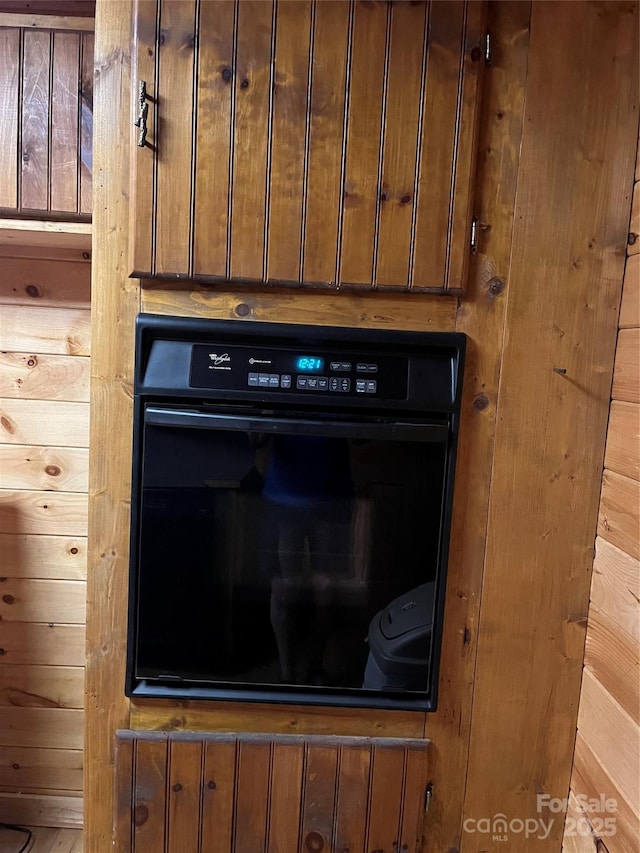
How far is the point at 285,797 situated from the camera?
0.99 meters

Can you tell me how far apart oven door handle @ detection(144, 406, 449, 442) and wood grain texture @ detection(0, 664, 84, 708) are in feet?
3.02

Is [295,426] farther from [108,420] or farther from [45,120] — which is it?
[45,120]

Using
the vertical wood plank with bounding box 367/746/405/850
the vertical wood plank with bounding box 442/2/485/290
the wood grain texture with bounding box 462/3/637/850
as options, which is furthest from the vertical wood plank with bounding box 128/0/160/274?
the vertical wood plank with bounding box 367/746/405/850

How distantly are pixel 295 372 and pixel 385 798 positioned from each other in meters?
0.79

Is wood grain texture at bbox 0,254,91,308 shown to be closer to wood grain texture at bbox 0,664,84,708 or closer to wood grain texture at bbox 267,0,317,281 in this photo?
wood grain texture at bbox 267,0,317,281

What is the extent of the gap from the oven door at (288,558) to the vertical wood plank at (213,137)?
0.28m

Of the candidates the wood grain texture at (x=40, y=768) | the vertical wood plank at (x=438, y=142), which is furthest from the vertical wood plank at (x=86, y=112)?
the wood grain texture at (x=40, y=768)

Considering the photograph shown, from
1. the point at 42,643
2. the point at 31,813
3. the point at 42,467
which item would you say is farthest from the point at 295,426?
the point at 31,813

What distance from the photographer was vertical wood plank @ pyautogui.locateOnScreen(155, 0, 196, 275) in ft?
2.86

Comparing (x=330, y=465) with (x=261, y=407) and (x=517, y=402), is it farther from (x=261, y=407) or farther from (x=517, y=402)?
(x=517, y=402)

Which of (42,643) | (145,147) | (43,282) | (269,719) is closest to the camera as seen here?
(145,147)

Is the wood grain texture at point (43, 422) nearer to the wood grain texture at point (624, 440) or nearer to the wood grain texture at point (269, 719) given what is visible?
the wood grain texture at point (269, 719)

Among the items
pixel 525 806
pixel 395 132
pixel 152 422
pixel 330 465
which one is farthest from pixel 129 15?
pixel 525 806

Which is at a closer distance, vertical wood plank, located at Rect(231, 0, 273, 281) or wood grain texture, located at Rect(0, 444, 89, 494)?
vertical wood plank, located at Rect(231, 0, 273, 281)
